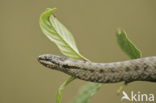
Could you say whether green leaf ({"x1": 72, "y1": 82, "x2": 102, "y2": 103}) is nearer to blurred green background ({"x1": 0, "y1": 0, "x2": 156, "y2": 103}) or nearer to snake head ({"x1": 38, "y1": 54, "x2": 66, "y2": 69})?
snake head ({"x1": 38, "y1": 54, "x2": 66, "y2": 69})

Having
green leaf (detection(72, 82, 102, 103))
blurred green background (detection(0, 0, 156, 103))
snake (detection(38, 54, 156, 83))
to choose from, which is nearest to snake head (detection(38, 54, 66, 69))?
snake (detection(38, 54, 156, 83))

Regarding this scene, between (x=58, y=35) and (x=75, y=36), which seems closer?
(x=58, y=35)

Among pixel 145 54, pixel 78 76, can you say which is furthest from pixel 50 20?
pixel 145 54

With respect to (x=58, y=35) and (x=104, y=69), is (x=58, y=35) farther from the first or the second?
(x=104, y=69)

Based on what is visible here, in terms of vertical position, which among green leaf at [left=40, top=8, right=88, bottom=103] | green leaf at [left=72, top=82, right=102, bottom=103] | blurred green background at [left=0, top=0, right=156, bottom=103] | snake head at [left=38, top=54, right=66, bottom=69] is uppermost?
green leaf at [left=40, top=8, right=88, bottom=103]

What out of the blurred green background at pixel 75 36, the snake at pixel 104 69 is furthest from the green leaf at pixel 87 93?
the blurred green background at pixel 75 36

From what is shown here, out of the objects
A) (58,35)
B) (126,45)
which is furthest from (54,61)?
(126,45)
